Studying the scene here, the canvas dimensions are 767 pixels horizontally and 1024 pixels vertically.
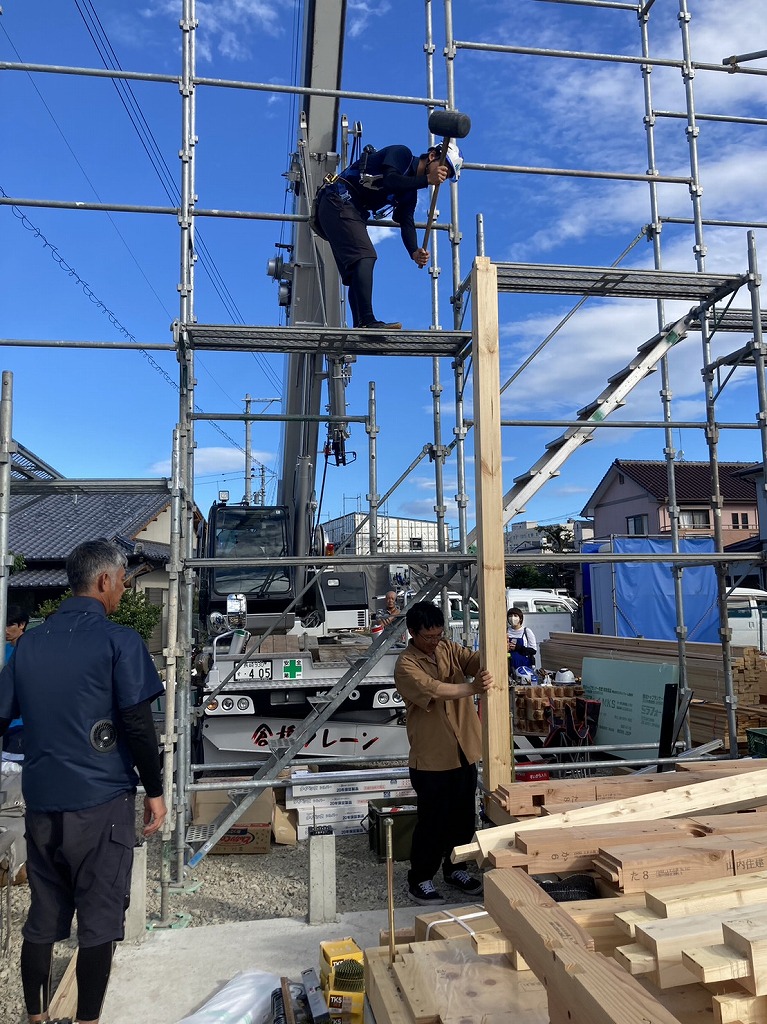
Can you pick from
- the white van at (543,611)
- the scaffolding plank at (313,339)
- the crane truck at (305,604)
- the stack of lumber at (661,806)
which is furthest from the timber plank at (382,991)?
the white van at (543,611)

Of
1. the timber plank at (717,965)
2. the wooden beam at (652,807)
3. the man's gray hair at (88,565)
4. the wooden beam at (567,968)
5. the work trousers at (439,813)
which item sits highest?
the man's gray hair at (88,565)

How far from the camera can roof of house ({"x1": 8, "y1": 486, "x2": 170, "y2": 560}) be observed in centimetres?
1967

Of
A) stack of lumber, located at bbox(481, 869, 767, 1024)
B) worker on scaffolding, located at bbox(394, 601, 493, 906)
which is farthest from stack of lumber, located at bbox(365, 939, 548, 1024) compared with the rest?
worker on scaffolding, located at bbox(394, 601, 493, 906)

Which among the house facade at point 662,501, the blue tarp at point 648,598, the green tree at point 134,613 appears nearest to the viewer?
the green tree at point 134,613

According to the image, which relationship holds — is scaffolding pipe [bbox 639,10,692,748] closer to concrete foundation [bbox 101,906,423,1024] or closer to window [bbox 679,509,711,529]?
concrete foundation [bbox 101,906,423,1024]

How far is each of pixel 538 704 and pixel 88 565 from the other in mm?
6134

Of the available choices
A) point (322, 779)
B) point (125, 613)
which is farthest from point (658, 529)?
point (322, 779)

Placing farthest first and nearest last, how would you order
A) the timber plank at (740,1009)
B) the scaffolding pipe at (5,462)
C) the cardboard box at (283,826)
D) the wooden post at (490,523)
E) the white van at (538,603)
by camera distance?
the white van at (538,603) < the cardboard box at (283,826) < the wooden post at (490,523) < the scaffolding pipe at (5,462) < the timber plank at (740,1009)

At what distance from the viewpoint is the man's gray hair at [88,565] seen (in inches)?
126

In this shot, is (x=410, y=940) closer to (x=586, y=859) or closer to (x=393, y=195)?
(x=586, y=859)

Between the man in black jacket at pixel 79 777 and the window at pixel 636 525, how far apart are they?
29514 mm

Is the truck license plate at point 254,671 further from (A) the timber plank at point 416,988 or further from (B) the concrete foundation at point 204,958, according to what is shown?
(A) the timber plank at point 416,988

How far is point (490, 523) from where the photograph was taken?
448cm

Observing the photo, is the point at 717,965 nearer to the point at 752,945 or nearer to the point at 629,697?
the point at 752,945
